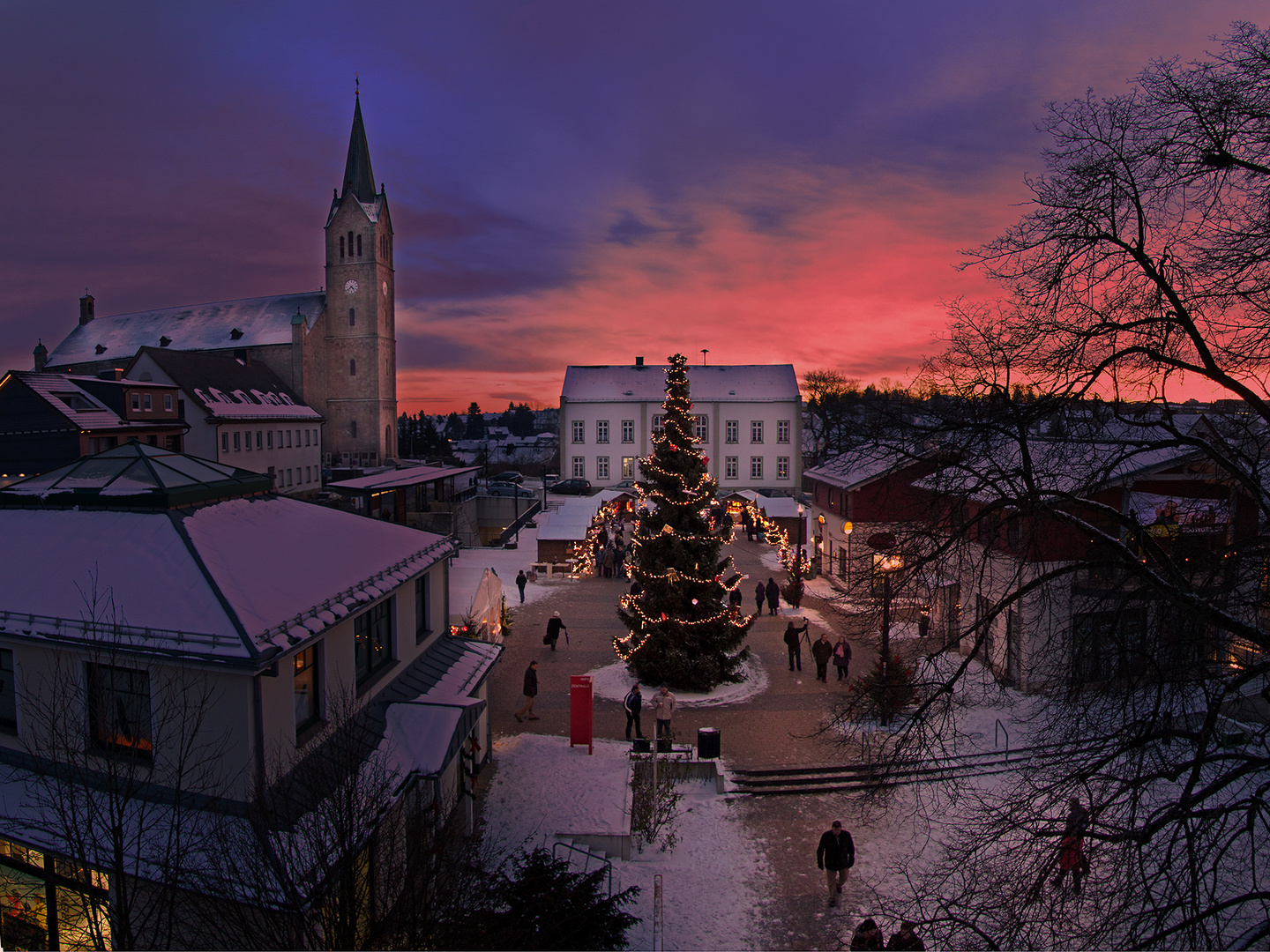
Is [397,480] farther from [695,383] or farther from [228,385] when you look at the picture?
[695,383]

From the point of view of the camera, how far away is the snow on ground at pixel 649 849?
34.1 feet

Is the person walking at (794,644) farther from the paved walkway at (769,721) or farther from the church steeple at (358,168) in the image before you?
the church steeple at (358,168)

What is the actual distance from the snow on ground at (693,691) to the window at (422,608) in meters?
5.38

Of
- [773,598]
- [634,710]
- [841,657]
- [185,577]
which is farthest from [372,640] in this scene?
[773,598]

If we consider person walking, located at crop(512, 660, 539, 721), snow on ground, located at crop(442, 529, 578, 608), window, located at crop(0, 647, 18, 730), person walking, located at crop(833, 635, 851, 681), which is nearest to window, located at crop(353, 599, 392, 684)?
window, located at crop(0, 647, 18, 730)

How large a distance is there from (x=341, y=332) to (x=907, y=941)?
68014 millimetres

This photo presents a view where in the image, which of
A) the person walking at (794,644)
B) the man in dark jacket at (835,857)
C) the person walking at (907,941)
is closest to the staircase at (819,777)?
the man in dark jacket at (835,857)

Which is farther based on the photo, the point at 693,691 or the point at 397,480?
the point at 397,480

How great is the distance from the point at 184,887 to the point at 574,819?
22.5 feet

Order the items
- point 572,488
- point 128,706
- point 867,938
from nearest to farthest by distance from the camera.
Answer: point 867,938 → point 128,706 → point 572,488

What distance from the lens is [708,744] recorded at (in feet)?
48.5

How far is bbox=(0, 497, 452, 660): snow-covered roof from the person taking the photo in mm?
8078

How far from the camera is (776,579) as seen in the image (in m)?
31.0

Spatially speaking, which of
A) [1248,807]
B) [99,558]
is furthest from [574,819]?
[1248,807]
